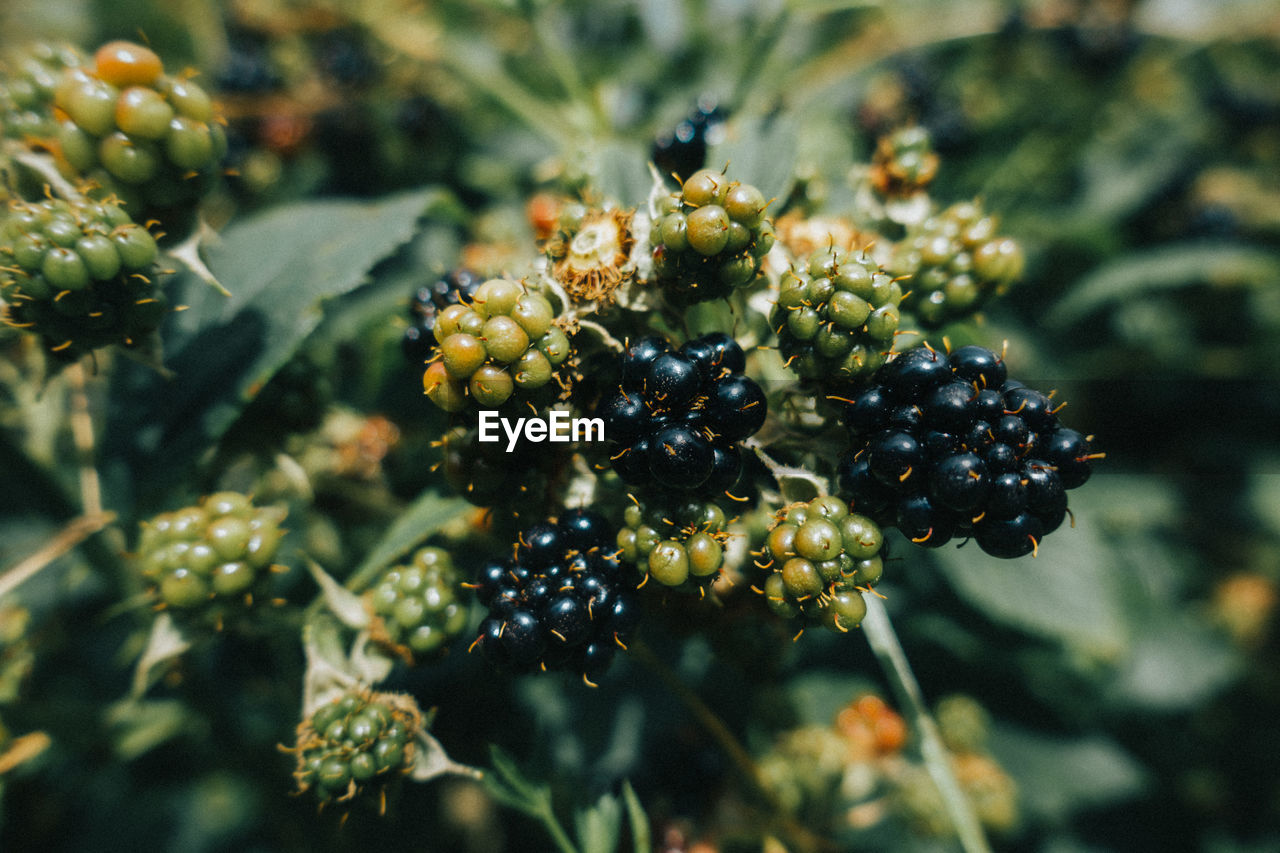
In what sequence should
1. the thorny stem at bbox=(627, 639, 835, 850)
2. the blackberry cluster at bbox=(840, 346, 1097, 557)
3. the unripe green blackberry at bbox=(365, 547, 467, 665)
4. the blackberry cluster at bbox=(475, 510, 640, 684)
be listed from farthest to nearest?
the thorny stem at bbox=(627, 639, 835, 850), the unripe green blackberry at bbox=(365, 547, 467, 665), the blackberry cluster at bbox=(475, 510, 640, 684), the blackberry cluster at bbox=(840, 346, 1097, 557)

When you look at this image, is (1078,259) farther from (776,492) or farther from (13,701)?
(13,701)

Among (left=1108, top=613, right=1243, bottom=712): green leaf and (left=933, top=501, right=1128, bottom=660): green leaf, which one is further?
(left=1108, top=613, right=1243, bottom=712): green leaf

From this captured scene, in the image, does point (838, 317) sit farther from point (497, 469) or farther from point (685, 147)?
point (685, 147)

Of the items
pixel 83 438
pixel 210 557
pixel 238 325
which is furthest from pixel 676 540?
pixel 83 438

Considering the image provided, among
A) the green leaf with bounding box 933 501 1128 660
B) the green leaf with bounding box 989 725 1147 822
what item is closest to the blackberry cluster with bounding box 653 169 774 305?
the green leaf with bounding box 933 501 1128 660

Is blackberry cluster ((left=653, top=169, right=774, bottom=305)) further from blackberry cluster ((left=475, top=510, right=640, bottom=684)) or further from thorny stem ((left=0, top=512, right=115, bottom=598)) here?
thorny stem ((left=0, top=512, right=115, bottom=598))

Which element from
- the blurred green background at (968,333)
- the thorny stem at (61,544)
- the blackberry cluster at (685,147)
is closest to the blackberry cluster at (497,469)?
the blurred green background at (968,333)

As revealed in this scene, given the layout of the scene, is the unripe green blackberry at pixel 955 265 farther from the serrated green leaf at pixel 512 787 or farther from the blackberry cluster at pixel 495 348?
the serrated green leaf at pixel 512 787
